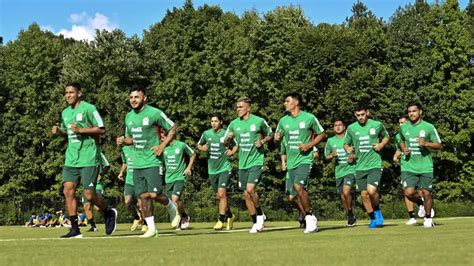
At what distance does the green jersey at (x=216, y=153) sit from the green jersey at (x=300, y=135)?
4841 mm

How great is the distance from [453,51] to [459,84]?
2.40 m

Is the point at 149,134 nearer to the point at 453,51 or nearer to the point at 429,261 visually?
the point at 429,261

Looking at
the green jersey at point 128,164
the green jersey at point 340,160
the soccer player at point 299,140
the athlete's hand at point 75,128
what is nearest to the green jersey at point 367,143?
the soccer player at point 299,140

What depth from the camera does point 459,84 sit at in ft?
186

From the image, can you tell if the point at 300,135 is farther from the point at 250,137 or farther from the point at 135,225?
the point at 135,225

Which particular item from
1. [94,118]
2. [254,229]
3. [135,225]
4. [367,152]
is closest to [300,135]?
[254,229]

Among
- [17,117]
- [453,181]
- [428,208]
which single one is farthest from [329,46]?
[428,208]

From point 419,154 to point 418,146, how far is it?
→ 0.20m

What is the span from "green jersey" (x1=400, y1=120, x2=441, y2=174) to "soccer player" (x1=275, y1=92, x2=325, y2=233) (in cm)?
253

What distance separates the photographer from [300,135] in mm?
16141

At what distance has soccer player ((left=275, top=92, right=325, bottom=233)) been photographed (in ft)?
52.0

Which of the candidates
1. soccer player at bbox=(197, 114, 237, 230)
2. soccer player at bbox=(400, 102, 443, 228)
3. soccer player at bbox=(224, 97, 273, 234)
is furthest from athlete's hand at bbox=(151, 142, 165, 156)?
soccer player at bbox=(197, 114, 237, 230)

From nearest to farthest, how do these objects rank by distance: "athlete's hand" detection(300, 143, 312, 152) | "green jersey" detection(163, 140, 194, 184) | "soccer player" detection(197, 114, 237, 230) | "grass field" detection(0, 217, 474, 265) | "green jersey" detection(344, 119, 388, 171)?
"grass field" detection(0, 217, 474, 265) < "athlete's hand" detection(300, 143, 312, 152) < "green jersey" detection(344, 119, 388, 171) < "soccer player" detection(197, 114, 237, 230) < "green jersey" detection(163, 140, 194, 184)

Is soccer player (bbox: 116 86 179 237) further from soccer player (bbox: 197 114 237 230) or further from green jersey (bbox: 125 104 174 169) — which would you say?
soccer player (bbox: 197 114 237 230)
